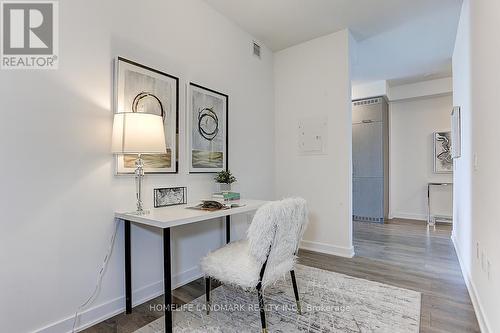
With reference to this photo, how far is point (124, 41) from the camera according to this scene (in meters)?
1.97

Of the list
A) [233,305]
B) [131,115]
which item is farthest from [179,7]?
[233,305]

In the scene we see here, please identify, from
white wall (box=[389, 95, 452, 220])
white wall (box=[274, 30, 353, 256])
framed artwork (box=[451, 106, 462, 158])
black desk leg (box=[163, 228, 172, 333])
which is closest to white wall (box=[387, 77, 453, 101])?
white wall (box=[389, 95, 452, 220])

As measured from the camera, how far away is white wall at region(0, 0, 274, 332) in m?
1.46

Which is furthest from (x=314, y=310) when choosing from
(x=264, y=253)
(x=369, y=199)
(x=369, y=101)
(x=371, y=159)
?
(x=369, y=101)

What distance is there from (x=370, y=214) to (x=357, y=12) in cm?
377

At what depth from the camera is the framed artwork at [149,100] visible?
193 centimetres

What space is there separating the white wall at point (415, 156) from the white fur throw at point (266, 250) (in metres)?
4.80

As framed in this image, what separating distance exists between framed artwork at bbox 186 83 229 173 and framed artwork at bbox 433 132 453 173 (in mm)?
4608

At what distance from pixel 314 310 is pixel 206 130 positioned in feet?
6.00

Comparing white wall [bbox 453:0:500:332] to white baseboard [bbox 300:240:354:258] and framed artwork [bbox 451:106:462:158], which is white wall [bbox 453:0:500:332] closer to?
framed artwork [bbox 451:106:462:158]

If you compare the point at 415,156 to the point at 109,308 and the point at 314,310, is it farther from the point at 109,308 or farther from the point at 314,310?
the point at 109,308

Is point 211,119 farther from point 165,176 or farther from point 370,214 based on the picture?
point 370,214

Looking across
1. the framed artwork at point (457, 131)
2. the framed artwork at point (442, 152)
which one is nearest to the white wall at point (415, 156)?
the framed artwork at point (442, 152)

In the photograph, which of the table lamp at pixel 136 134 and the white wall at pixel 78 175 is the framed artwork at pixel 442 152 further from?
the table lamp at pixel 136 134
